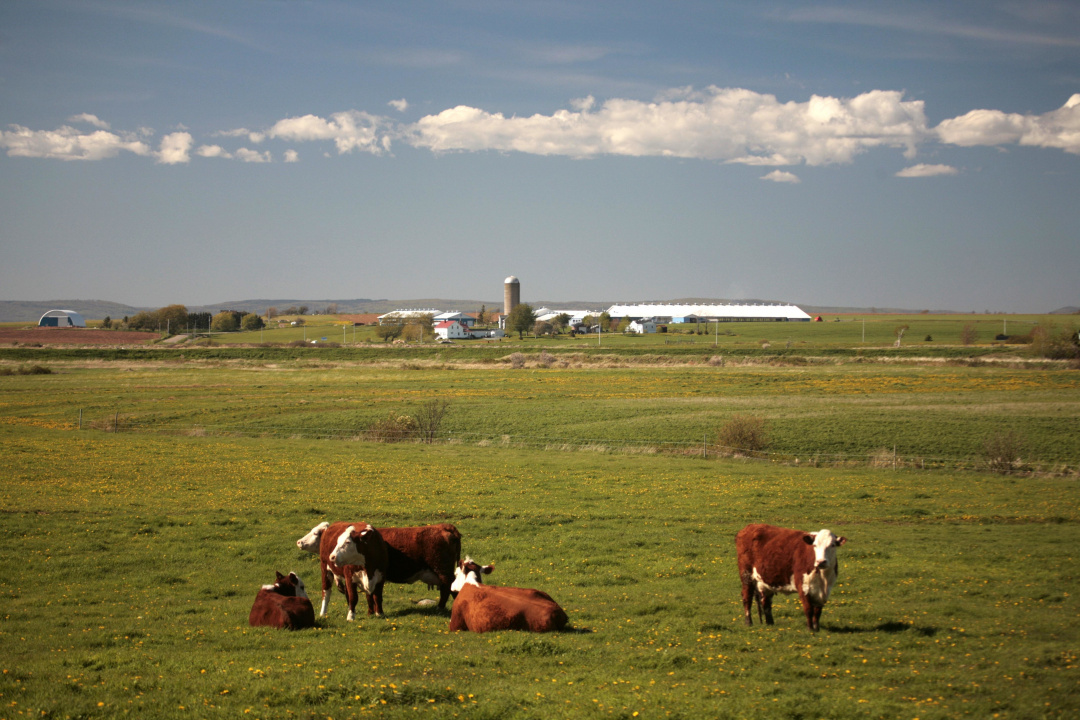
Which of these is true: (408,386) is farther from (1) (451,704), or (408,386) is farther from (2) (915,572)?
(1) (451,704)

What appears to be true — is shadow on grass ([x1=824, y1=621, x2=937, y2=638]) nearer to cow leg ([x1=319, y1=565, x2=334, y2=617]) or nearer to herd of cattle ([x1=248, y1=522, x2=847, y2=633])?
herd of cattle ([x1=248, y1=522, x2=847, y2=633])

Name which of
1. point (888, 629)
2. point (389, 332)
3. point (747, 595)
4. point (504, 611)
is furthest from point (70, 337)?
point (888, 629)

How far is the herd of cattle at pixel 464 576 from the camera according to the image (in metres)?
10.9

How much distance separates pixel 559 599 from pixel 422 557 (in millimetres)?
2649

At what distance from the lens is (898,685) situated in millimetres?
8508

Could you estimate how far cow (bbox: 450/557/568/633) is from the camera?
11008 mm

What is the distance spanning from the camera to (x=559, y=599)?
13.4m

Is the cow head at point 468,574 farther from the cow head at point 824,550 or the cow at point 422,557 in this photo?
the cow head at point 824,550

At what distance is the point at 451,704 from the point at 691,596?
675 centimetres

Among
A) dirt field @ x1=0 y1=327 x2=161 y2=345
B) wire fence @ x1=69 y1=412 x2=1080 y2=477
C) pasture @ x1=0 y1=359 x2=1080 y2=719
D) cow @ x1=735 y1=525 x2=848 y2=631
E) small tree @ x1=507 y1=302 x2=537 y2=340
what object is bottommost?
wire fence @ x1=69 y1=412 x2=1080 y2=477

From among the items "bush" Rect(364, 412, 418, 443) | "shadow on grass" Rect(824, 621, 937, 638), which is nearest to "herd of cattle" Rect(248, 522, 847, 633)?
"shadow on grass" Rect(824, 621, 937, 638)

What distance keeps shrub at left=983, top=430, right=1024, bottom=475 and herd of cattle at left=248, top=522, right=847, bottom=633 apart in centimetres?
2327

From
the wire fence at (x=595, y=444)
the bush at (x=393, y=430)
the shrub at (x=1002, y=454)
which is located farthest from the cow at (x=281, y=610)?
the shrub at (x=1002, y=454)

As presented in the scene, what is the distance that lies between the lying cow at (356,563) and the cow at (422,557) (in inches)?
12.2
